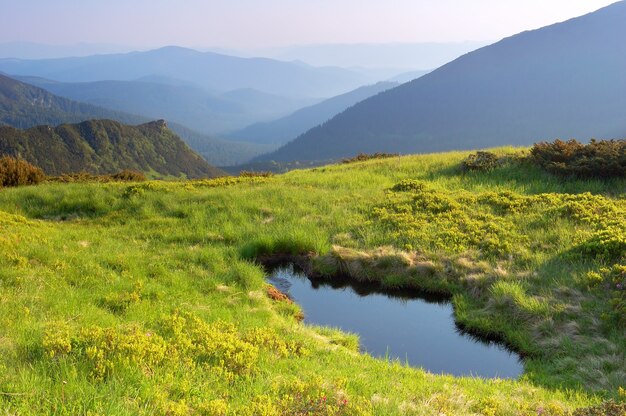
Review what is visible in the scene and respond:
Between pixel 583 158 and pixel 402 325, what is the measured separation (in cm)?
1392

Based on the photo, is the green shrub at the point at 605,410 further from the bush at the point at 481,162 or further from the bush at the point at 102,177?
the bush at the point at 102,177

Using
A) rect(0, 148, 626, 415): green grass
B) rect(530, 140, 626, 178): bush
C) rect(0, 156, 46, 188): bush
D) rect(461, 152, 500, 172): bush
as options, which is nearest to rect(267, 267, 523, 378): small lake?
rect(0, 148, 626, 415): green grass

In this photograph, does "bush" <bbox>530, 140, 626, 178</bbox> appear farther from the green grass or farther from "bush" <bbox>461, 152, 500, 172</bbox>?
"bush" <bbox>461, 152, 500, 172</bbox>

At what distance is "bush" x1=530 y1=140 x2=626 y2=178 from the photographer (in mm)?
18906

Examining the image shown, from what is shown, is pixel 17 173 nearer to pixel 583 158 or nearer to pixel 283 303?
pixel 283 303

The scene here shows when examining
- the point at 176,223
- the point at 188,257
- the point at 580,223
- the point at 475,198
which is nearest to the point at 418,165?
the point at 475,198

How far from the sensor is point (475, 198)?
56.5ft

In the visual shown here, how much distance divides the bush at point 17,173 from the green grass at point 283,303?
4977mm

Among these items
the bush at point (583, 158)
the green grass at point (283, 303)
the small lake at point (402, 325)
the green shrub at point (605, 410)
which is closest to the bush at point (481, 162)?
the green grass at point (283, 303)

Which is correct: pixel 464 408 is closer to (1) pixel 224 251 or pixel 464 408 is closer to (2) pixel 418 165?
(1) pixel 224 251

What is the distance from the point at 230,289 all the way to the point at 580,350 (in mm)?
7124

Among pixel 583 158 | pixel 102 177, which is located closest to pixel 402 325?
pixel 583 158

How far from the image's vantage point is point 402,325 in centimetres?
1046

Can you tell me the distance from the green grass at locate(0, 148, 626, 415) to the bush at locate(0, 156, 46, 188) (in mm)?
4977
